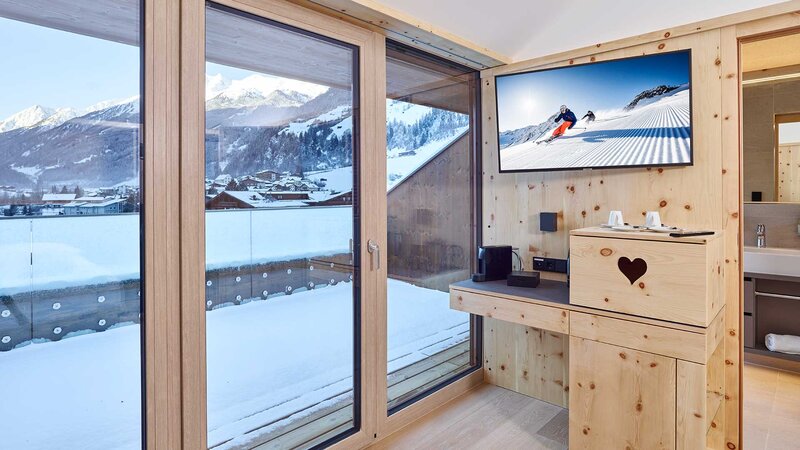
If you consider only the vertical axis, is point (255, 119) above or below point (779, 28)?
below

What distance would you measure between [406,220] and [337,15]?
3.82ft

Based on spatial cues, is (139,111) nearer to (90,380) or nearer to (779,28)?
(90,380)

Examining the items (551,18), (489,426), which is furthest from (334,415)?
(551,18)

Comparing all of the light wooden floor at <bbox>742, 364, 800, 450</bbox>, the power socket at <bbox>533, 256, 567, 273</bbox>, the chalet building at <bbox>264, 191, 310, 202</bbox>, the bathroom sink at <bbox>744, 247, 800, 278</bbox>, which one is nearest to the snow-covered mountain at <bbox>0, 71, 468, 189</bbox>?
the chalet building at <bbox>264, 191, 310, 202</bbox>

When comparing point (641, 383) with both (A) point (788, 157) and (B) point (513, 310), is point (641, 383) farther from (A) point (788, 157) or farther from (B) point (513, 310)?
(A) point (788, 157)

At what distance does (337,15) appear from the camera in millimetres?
2150

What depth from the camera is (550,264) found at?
281cm

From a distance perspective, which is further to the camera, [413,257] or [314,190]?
[413,257]

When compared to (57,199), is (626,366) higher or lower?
lower

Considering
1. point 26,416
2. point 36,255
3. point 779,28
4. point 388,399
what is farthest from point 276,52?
point 779,28

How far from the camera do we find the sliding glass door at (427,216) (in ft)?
8.54

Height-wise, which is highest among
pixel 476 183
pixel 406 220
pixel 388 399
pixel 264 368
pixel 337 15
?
pixel 337 15

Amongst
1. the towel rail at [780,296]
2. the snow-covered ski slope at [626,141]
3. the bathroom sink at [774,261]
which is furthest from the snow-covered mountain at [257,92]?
the towel rail at [780,296]

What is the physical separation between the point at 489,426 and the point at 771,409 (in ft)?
5.83
